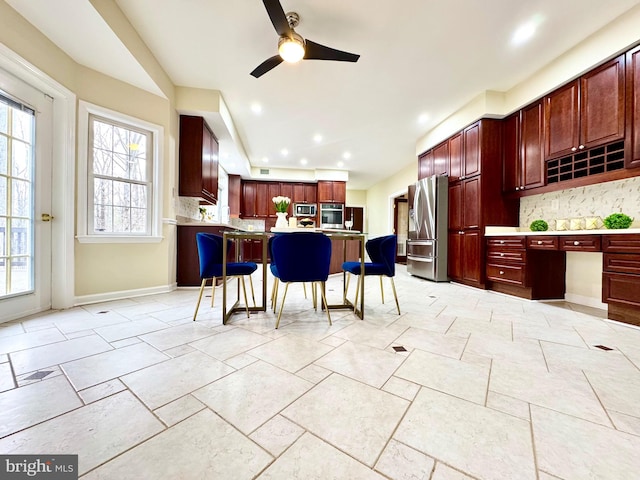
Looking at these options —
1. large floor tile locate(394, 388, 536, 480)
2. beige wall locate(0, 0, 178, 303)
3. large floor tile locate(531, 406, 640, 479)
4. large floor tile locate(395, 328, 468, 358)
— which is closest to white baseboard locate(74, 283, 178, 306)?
beige wall locate(0, 0, 178, 303)

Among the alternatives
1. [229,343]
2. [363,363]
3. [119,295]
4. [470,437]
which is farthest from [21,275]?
[470,437]

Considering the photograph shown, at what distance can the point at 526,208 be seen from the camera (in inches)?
147

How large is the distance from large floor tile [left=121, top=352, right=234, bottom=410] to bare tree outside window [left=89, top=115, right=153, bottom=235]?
7.60ft

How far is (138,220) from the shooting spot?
327cm

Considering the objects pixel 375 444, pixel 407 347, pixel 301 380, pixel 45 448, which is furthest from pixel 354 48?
pixel 45 448

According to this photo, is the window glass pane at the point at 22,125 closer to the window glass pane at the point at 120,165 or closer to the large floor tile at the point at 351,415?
the window glass pane at the point at 120,165

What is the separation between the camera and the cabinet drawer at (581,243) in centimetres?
248

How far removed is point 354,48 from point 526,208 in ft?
10.6

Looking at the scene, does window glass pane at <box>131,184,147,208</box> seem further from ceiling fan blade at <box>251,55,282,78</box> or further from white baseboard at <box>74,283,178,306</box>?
ceiling fan blade at <box>251,55,282,78</box>

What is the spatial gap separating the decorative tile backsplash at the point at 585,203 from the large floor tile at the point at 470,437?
119 inches

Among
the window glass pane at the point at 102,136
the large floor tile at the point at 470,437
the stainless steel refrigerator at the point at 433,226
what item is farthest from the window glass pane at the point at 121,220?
the stainless steel refrigerator at the point at 433,226

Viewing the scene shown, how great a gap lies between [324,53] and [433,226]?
10.4 feet

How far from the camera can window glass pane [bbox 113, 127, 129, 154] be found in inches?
121

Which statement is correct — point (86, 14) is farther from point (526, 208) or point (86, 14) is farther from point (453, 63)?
point (526, 208)
